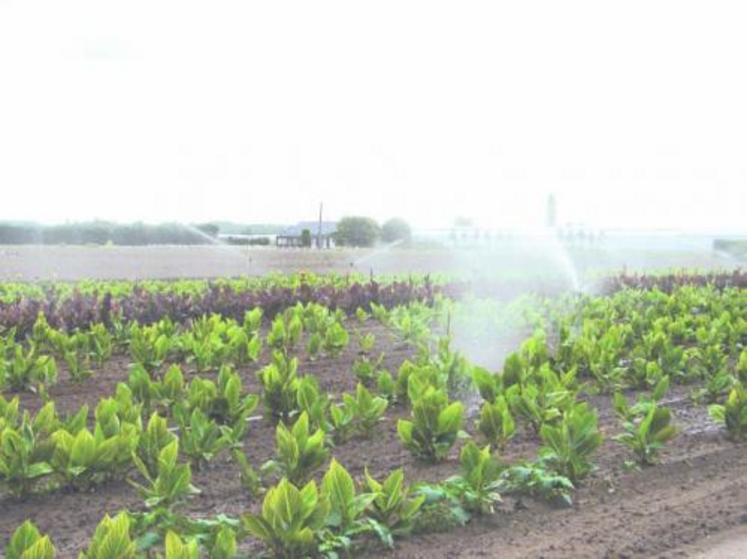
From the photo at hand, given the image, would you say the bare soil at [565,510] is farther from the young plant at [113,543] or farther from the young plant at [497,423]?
the young plant at [113,543]

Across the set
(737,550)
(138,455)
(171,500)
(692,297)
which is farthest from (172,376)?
(692,297)

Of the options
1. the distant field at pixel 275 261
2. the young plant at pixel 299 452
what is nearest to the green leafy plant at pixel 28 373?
the young plant at pixel 299 452

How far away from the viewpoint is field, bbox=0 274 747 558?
346 cm

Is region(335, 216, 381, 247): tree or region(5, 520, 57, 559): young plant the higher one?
region(335, 216, 381, 247): tree

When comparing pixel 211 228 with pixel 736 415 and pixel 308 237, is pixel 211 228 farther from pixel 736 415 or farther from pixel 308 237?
pixel 736 415

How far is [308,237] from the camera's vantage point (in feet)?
139

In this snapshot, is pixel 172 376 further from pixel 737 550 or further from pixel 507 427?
pixel 737 550

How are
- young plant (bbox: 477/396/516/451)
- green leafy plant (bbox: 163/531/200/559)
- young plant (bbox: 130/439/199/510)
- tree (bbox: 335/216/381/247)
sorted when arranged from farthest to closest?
tree (bbox: 335/216/381/247) < young plant (bbox: 477/396/516/451) < young plant (bbox: 130/439/199/510) < green leafy plant (bbox: 163/531/200/559)

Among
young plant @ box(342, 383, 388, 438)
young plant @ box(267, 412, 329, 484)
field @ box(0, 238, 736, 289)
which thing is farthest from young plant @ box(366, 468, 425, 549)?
field @ box(0, 238, 736, 289)

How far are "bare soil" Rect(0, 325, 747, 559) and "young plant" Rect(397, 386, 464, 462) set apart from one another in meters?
0.10

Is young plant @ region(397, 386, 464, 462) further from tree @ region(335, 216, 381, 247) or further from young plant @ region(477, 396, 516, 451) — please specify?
tree @ region(335, 216, 381, 247)

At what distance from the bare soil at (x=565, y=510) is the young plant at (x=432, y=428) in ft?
0.33

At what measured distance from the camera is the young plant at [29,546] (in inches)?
105

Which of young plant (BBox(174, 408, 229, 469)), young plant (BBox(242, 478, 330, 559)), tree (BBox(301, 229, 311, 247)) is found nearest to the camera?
young plant (BBox(242, 478, 330, 559))
